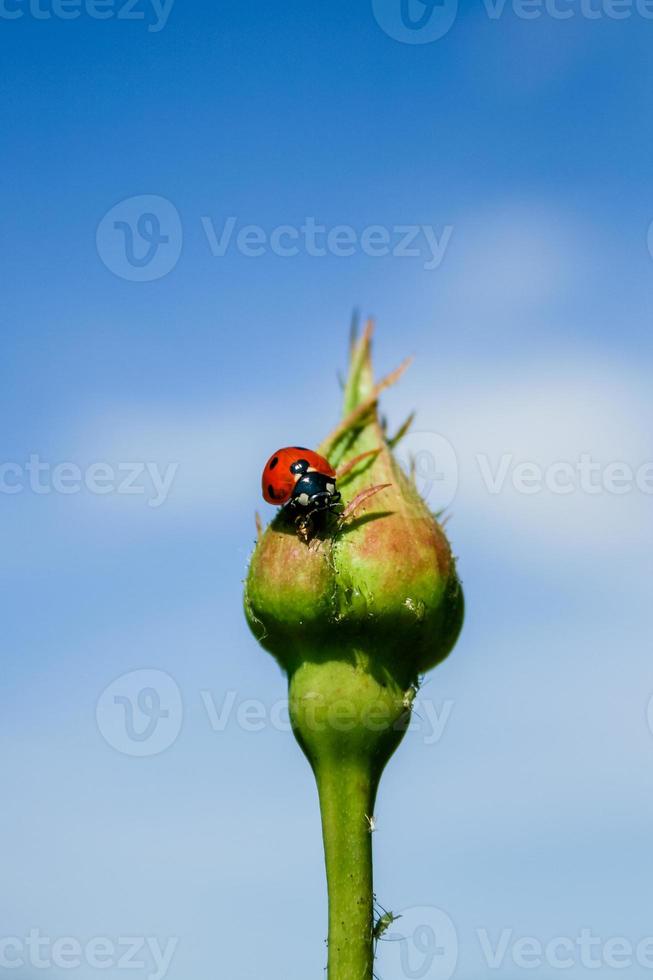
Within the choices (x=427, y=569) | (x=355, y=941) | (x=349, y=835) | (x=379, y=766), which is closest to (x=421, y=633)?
(x=427, y=569)

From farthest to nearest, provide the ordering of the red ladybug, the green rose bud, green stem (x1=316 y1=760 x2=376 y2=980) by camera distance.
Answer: the red ladybug
the green rose bud
green stem (x1=316 y1=760 x2=376 y2=980)

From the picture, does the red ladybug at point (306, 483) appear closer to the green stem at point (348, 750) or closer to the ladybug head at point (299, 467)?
the ladybug head at point (299, 467)

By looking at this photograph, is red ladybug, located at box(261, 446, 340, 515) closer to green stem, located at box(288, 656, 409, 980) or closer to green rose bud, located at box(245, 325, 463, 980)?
green rose bud, located at box(245, 325, 463, 980)

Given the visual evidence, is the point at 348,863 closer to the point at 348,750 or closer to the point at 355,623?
the point at 348,750

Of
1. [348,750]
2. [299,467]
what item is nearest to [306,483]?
[299,467]

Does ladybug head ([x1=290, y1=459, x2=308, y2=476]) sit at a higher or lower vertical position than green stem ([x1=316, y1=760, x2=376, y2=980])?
higher

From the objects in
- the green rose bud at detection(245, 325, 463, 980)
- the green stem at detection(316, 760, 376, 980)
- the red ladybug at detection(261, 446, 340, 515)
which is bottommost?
the green stem at detection(316, 760, 376, 980)

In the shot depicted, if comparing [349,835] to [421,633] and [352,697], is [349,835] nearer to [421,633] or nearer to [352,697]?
[352,697]

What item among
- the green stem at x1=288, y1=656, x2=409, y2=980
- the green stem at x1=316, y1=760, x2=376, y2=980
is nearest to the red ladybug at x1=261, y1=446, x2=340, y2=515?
the green stem at x1=288, y1=656, x2=409, y2=980
